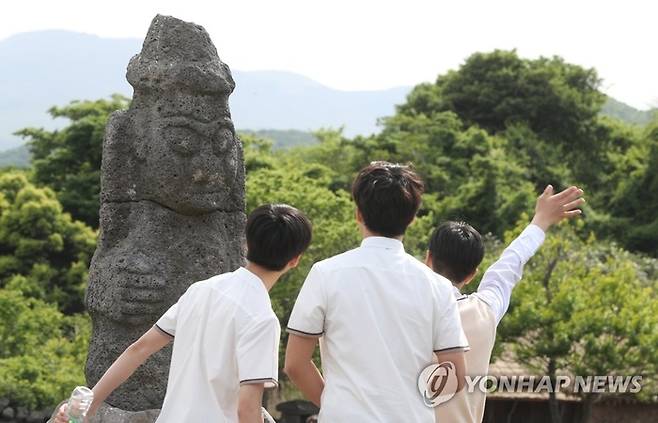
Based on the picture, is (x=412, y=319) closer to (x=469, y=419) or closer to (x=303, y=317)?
(x=303, y=317)

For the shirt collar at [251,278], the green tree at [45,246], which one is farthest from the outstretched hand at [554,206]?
the green tree at [45,246]

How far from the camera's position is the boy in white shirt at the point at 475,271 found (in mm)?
4430

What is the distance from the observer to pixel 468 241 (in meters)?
4.58

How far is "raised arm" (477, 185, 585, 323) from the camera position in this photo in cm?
467

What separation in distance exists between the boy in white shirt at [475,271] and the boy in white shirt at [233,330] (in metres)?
0.83

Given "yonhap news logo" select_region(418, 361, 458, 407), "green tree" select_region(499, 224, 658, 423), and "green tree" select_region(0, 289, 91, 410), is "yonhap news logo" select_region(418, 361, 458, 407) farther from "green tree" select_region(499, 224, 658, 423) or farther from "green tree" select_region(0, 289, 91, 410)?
"green tree" select_region(499, 224, 658, 423)

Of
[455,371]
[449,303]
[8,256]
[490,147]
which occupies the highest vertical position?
[449,303]

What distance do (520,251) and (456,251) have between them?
0.40 meters

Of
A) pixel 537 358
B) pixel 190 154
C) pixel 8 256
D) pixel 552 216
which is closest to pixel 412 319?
pixel 552 216

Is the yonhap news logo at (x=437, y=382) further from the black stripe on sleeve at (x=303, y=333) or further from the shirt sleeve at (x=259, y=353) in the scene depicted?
the shirt sleeve at (x=259, y=353)

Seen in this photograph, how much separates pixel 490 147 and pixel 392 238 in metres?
28.0

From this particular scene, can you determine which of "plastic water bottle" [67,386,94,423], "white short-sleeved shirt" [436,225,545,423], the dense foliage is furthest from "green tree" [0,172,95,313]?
"plastic water bottle" [67,386,94,423]

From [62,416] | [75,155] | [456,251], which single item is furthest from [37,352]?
[456,251]

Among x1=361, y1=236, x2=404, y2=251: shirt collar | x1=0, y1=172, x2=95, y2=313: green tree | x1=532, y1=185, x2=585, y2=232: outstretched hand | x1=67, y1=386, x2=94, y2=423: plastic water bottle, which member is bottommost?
x1=0, y1=172, x2=95, y2=313: green tree
